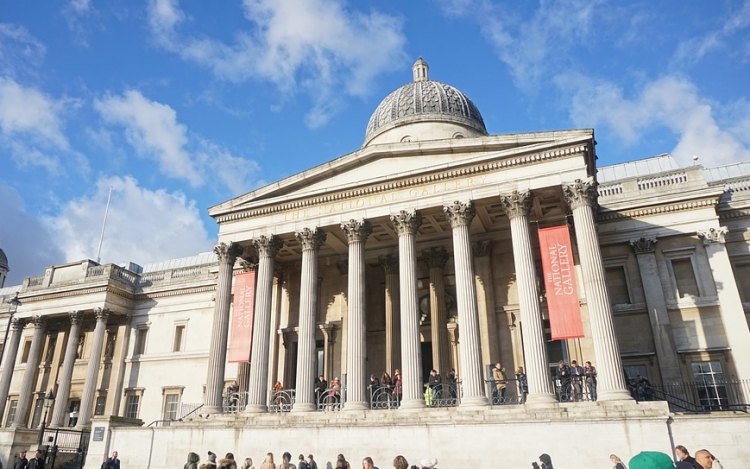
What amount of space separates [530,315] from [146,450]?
13.7m

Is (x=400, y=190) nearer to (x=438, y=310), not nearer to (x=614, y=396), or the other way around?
(x=438, y=310)

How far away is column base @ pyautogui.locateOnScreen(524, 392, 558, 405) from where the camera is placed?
49.0ft

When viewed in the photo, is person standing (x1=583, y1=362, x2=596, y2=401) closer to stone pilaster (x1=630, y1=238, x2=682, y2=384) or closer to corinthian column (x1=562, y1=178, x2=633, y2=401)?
corinthian column (x1=562, y1=178, x2=633, y2=401)

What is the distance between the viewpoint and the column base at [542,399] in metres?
14.9

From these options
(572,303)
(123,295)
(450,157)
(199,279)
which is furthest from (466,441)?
(123,295)

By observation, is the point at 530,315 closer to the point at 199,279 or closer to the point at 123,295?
the point at 199,279

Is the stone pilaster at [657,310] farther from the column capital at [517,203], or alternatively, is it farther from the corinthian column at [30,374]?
the corinthian column at [30,374]

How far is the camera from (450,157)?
1947cm

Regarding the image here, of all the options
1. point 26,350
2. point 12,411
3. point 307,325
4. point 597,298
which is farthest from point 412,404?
point 26,350

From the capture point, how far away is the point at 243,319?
20938 millimetres

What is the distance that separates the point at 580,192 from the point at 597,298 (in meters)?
3.54

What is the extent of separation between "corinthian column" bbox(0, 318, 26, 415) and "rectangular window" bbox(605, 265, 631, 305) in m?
32.5

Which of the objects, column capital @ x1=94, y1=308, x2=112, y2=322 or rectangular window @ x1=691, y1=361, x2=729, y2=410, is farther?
column capital @ x1=94, y1=308, x2=112, y2=322

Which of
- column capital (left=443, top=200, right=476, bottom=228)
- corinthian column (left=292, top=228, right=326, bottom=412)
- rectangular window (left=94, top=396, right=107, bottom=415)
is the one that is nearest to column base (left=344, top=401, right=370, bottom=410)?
corinthian column (left=292, top=228, right=326, bottom=412)
